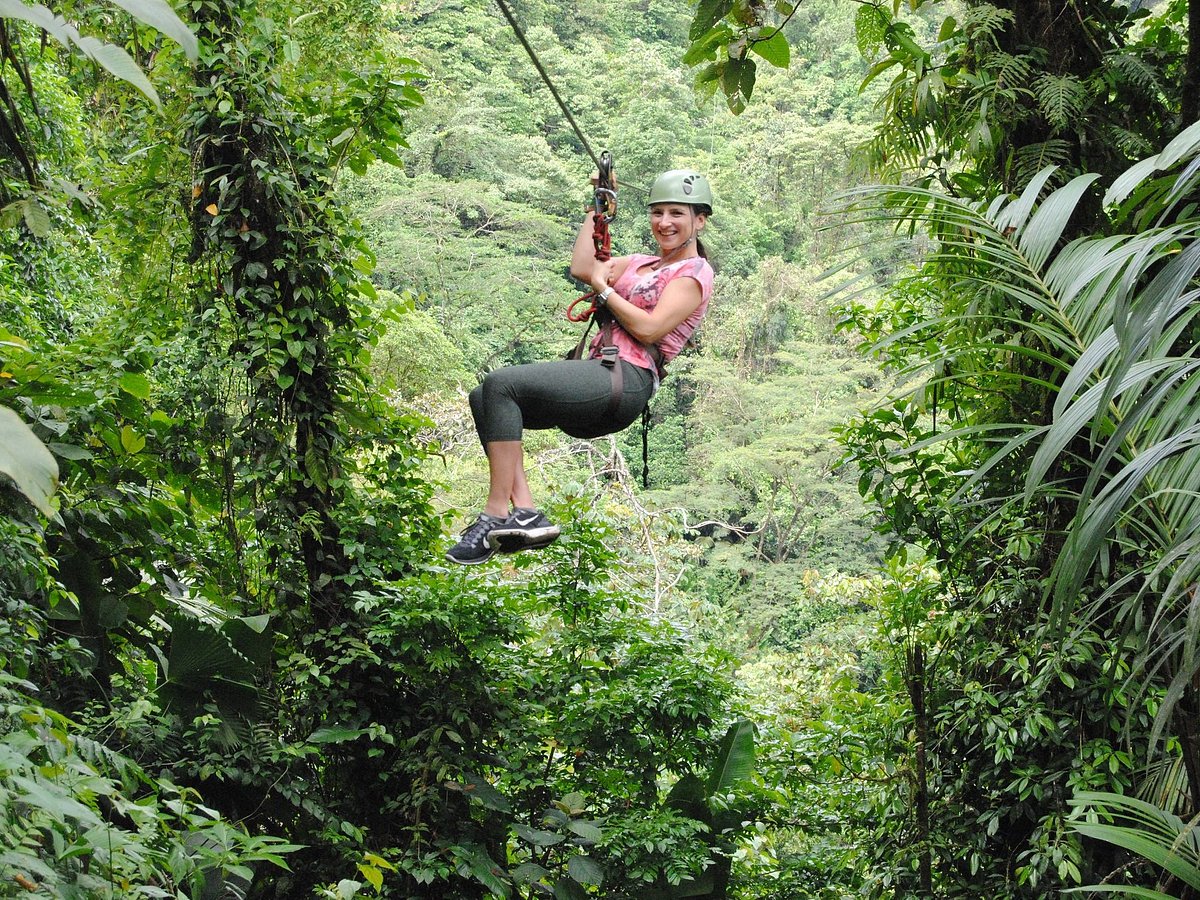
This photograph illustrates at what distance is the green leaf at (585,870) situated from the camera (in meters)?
3.23

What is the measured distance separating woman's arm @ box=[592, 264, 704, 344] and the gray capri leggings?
9 cm

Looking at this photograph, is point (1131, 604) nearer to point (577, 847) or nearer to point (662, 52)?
point (577, 847)

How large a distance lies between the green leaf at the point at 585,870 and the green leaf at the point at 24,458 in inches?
112

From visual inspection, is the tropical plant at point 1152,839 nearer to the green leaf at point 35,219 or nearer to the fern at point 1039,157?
the fern at point 1039,157

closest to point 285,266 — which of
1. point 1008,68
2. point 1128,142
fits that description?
point 1008,68

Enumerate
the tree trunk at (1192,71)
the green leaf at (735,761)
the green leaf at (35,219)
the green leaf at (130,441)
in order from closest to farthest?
the green leaf at (35,219), the tree trunk at (1192,71), the green leaf at (130,441), the green leaf at (735,761)

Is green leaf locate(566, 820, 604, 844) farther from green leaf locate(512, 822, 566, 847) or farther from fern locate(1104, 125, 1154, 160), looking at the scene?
fern locate(1104, 125, 1154, 160)

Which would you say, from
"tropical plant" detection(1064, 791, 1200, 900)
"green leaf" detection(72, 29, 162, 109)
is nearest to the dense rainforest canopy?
"tropical plant" detection(1064, 791, 1200, 900)

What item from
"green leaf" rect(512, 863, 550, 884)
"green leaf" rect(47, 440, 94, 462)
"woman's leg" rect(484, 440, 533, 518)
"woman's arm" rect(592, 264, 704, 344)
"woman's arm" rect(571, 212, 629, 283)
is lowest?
"green leaf" rect(512, 863, 550, 884)

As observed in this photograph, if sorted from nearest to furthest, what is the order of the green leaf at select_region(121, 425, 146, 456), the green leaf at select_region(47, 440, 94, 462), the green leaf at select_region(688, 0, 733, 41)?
the green leaf at select_region(47, 440, 94, 462), the green leaf at select_region(688, 0, 733, 41), the green leaf at select_region(121, 425, 146, 456)

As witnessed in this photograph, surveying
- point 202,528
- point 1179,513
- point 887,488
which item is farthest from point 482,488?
point 1179,513

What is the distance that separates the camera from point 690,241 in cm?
297

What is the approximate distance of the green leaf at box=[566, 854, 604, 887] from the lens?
3.23m

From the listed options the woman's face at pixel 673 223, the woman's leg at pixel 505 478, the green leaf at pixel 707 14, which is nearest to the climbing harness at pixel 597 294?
the woman's face at pixel 673 223
